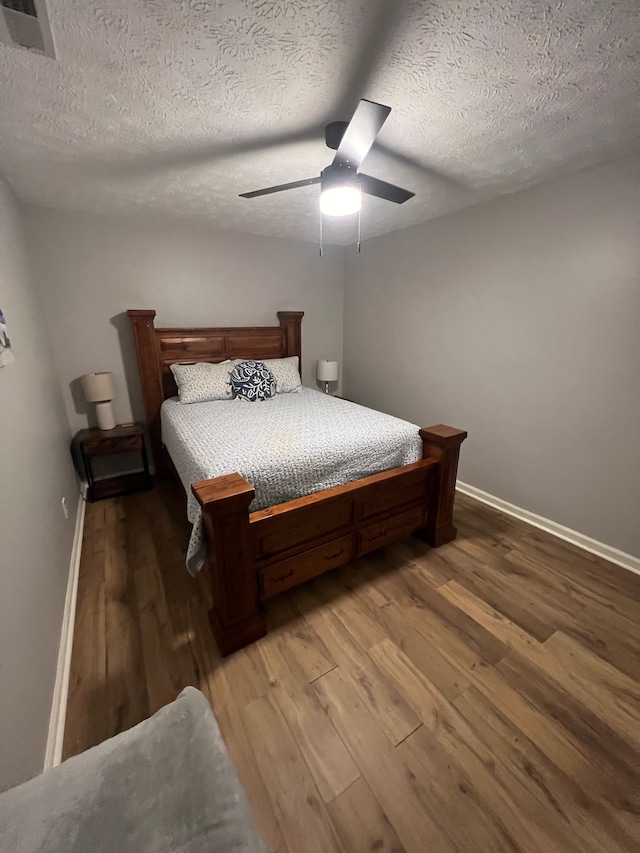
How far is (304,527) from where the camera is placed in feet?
5.35

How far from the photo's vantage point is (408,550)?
2.12 m

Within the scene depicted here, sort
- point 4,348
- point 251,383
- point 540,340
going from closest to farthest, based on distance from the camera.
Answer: point 4,348, point 540,340, point 251,383

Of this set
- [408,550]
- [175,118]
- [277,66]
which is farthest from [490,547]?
[175,118]

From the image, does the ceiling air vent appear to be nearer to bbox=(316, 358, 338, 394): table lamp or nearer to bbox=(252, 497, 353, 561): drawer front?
bbox=(252, 497, 353, 561): drawer front

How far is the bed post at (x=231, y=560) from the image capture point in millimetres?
1328

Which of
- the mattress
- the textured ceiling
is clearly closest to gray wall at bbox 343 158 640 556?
the textured ceiling

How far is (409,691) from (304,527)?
777 millimetres

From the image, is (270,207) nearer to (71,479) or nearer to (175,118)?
(175,118)

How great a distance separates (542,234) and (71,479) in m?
3.66

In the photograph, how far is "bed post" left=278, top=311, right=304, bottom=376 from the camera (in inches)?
137

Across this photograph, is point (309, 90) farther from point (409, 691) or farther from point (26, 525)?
point (409, 691)

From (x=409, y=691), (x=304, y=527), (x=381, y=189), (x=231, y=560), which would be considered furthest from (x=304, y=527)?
(x=381, y=189)

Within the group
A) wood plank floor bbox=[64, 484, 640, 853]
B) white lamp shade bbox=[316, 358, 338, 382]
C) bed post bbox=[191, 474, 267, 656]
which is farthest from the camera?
white lamp shade bbox=[316, 358, 338, 382]

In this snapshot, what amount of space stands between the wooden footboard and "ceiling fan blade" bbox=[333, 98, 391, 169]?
4.71 ft
